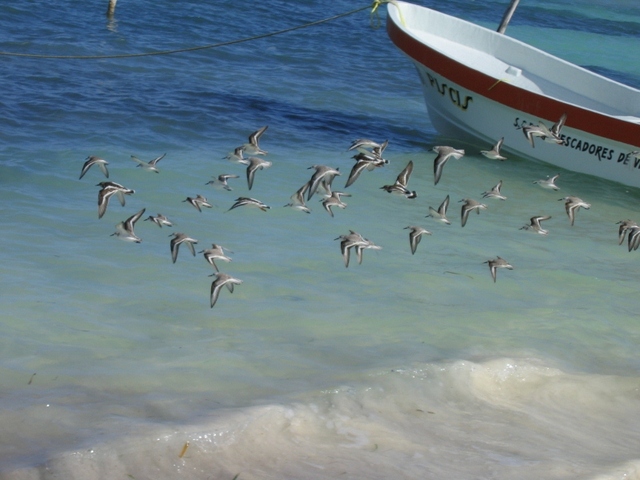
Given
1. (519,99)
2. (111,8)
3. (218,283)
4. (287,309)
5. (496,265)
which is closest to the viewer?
(218,283)

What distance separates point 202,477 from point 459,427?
6.61 ft

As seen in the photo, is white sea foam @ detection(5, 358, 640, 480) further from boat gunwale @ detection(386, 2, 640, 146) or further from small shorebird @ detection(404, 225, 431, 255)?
boat gunwale @ detection(386, 2, 640, 146)

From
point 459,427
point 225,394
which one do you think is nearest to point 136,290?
point 225,394

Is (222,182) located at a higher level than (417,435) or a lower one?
lower

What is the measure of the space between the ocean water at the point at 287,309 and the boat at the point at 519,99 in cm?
41

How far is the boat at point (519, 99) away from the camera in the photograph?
1478 centimetres

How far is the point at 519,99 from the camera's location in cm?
1530

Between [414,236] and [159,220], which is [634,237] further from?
[159,220]

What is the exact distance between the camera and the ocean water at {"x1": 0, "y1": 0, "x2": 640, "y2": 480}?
569cm

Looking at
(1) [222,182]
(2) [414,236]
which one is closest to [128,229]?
(1) [222,182]

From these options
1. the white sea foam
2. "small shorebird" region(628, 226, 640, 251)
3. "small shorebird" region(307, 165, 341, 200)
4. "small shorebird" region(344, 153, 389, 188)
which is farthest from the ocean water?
"small shorebird" region(344, 153, 389, 188)

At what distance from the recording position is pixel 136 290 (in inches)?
355

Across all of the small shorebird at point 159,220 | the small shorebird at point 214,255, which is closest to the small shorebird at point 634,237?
the small shorebird at point 214,255

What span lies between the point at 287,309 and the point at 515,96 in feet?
26.8
